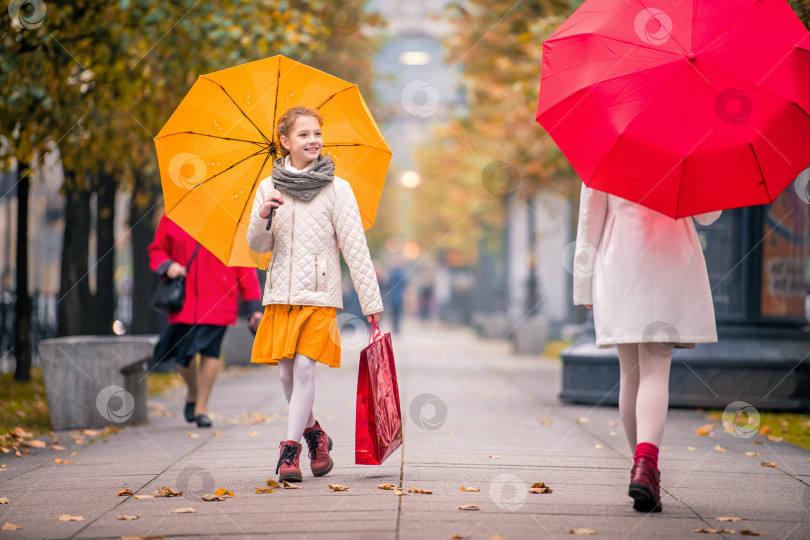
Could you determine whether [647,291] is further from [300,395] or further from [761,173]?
[300,395]

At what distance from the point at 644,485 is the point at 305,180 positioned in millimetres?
2275

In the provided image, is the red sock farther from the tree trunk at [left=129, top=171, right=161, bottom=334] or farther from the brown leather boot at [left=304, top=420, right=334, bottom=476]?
the tree trunk at [left=129, top=171, right=161, bottom=334]

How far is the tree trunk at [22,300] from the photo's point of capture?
458 inches

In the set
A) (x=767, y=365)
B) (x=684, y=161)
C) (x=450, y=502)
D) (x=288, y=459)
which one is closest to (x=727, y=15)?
(x=684, y=161)

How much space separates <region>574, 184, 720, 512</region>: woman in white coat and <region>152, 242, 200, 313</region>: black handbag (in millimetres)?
3829

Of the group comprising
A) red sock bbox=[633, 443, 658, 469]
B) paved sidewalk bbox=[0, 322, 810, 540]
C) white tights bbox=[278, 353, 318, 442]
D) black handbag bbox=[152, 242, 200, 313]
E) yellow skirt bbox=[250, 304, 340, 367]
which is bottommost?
paved sidewalk bbox=[0, 322, 810, 540]

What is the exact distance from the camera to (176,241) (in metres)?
7.74

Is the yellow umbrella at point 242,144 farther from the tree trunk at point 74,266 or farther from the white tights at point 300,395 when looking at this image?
the tree trunk at point 74,266

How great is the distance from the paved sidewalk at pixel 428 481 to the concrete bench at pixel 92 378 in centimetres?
28

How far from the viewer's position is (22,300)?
1162cm

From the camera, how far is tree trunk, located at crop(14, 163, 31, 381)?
11641mm

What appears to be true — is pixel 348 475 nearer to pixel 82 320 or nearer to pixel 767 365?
pixel 767 365

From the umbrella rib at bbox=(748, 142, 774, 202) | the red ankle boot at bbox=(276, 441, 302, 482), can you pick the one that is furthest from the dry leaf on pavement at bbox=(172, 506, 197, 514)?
the umbrella rib at bbox=(748, 142, 774, 202)

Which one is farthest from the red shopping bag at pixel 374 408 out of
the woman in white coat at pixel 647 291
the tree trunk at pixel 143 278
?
the tree trunk at pixel 143 278
